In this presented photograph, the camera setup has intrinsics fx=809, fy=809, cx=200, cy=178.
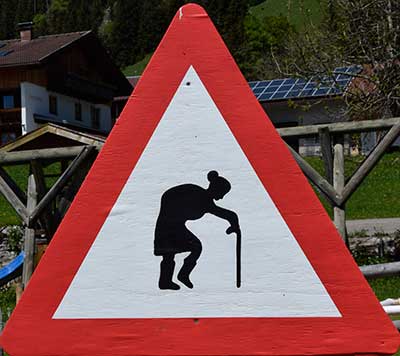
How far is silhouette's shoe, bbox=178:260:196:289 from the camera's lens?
242 centimetres

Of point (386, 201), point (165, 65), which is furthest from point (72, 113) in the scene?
point (165, 65)

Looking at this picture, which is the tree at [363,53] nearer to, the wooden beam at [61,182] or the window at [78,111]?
the wooden beam at [61,182]

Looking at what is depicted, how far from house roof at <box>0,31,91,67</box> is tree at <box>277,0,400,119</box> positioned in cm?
2523

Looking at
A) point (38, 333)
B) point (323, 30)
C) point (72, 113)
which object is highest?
point (38, 333)

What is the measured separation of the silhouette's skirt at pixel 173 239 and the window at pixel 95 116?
46.8m

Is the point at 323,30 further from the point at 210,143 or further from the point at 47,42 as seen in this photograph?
the point at 47,42

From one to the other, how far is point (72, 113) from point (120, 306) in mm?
44539

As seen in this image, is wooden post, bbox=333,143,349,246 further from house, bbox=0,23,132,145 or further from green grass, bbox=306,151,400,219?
house, bbox=0,23,132,145

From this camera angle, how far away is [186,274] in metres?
2.42

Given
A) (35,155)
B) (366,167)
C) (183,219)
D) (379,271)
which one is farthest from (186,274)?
(379,271)

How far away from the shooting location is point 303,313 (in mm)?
2379

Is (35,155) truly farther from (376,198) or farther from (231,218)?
(376,198)

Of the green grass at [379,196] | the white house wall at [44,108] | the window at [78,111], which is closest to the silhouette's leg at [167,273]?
the green grass at [379,196]

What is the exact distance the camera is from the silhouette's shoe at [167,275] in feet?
7.93
